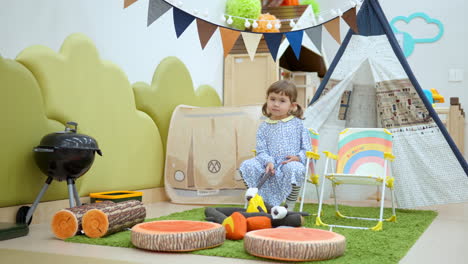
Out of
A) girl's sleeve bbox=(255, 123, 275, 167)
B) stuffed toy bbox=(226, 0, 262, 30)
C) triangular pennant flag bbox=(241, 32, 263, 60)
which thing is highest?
stuffed toy bbox=(226, 0, 262, 30)

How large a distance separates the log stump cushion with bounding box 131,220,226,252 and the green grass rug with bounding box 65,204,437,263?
41 millimetres

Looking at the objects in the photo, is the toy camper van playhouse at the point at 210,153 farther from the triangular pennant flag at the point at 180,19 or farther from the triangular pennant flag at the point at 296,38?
the triangular pennant flag at the point at 180,19

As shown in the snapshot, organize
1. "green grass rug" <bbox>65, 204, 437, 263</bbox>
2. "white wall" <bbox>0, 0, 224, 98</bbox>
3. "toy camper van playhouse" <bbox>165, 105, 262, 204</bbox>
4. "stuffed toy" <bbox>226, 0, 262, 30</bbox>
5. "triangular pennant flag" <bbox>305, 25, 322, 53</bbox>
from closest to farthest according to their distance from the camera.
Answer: "green grass rug" <bbox>65, 204, 437, 263</bbox> < "white wall" <bbox>0, 0, 224, 98</bbox> < "triangular pennant flag" <bbox>305, 25, 322, 53</bbox> < "toy camper van playhouse" <bbox>165, 105, 262, 204</bbox> < "stuffed toy" <bbox>226, 0, 262, 30</bbox>

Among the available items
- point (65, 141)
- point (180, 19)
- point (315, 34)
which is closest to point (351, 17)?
point (315, 34)

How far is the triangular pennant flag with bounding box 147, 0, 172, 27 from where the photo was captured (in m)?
3.09

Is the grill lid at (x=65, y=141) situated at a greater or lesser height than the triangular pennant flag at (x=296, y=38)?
lesser

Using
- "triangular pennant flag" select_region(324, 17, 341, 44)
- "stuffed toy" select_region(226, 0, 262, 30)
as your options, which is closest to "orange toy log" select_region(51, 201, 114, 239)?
"triangular pennant flag" select_region(324, 17, 341, 44)

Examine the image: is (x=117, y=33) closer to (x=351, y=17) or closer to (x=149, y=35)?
(x=149, y=35)

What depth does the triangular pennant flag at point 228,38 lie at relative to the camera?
3520mm

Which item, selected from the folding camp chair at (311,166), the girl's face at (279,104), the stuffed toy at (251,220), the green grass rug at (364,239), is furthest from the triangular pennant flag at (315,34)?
the stuffed toy at (251,220)

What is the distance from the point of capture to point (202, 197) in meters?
4.06

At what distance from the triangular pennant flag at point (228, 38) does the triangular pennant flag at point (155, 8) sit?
19.8 inches

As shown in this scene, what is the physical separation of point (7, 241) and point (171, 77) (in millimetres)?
2384

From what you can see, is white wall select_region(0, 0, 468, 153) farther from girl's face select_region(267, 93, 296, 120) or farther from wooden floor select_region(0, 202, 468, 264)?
wooden floor select_region(0, 202, 468, 264)
